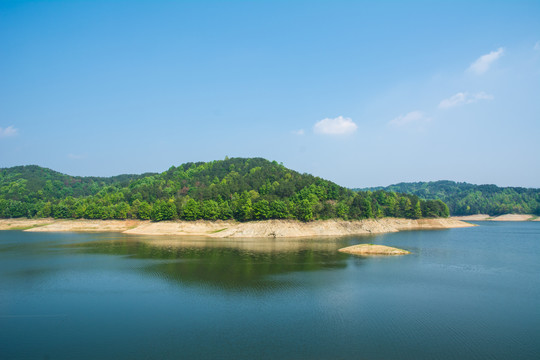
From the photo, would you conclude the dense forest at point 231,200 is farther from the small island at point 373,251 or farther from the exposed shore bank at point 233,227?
the small island at point 373,251

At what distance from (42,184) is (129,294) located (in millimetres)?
174502

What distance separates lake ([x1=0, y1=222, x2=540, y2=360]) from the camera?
21234 mm

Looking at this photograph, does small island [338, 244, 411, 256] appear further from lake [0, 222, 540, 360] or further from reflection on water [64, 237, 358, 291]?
lake [0, 222, 540, 360]

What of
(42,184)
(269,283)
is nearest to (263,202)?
(269,283)

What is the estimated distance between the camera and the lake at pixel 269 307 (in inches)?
836

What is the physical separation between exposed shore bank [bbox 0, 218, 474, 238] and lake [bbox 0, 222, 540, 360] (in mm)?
32174

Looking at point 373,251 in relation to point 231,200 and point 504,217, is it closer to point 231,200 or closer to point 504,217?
point 231,200

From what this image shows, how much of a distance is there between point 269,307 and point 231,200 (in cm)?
7742

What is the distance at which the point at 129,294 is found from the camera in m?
33.8

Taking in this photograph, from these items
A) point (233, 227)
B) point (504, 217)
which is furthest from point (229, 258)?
point (504, 217)

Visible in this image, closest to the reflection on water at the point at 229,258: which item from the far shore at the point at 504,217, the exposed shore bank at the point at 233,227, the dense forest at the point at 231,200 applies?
the exposed shore bank at the point at 233,227

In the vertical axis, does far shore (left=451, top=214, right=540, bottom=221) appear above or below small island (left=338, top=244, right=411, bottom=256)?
above

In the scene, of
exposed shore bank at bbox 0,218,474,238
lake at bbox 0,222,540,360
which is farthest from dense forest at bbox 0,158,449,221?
lake at bbox 0,222,540,360

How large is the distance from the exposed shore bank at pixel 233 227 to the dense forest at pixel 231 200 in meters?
2.68
